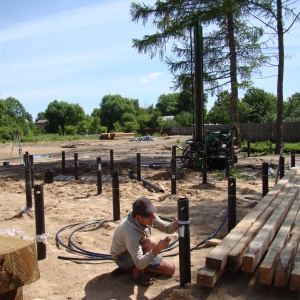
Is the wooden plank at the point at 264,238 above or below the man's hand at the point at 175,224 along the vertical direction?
below

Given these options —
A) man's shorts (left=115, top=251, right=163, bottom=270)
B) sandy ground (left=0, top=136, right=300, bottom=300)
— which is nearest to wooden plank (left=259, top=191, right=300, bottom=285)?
sandy ground (left=0, top=136, right=300, bottom=300)

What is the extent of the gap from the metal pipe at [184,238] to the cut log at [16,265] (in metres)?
1.57

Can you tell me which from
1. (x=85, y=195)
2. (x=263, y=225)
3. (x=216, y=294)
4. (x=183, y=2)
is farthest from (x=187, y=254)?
(x=183, y=2)


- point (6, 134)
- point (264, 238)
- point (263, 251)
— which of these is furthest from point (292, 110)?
point (263, 251)

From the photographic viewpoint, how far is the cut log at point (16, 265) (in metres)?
2.79

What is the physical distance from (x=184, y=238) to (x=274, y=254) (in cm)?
92

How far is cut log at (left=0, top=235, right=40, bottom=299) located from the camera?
9.15 ft

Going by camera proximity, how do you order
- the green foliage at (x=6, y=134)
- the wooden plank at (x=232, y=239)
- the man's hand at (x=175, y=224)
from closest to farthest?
1. the wooden plank at (x=232, y=239)
2. the man's hand at (x=175, y=224)
3. the green foliage at (x=6, y=134)

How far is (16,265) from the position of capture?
9.36 feet

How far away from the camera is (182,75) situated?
882 inches

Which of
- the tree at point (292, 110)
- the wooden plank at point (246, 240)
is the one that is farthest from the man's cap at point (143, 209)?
the tree at point (292, 110)

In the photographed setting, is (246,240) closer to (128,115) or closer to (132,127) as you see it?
(132,127)

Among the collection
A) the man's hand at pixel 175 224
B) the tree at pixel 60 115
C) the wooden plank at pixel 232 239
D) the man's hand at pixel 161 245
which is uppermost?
the tree at pixel 60 115

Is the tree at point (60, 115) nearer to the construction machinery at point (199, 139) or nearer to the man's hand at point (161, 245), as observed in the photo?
the construction machinery at point (199, 139)
